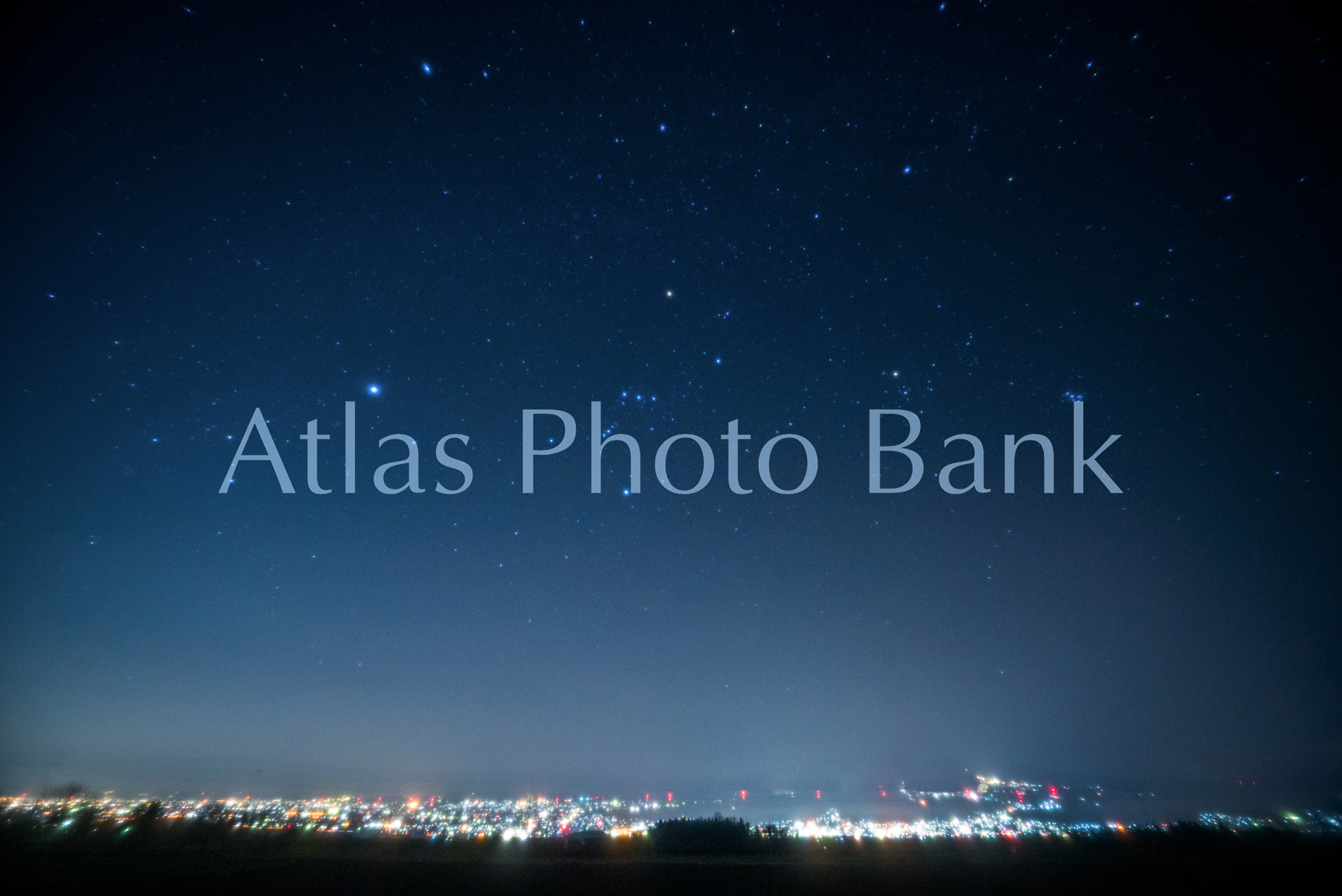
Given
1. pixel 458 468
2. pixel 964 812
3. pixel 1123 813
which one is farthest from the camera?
pixel 1123 813

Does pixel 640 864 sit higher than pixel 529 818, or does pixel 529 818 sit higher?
pixel 640 864

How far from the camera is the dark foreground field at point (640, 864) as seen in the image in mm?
6852

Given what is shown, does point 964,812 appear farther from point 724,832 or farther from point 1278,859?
point 724,832

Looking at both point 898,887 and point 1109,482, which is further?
point 1109,482

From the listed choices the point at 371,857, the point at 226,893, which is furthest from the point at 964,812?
the point at 226,893

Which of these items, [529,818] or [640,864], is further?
[529,818]

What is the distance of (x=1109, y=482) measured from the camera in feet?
33.9

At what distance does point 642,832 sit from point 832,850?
3.54 meters

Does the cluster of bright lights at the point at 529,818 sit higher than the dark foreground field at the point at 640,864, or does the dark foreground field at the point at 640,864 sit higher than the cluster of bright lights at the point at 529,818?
the dark foreground field at the point at 640,864

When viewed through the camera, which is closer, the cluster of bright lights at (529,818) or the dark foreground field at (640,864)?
the dark foreground field at (640,864)

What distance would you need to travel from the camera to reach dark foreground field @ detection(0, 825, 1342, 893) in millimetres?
6852

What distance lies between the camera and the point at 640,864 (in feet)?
25.2

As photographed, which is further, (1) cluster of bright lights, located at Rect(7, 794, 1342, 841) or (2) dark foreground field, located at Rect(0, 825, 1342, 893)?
(1) cluster of bright lights, located at Rect(7, 794, 1342, 841)

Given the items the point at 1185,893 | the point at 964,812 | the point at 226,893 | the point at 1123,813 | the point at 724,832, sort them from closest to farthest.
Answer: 1. the point at 226,893
2. the point at 1185,893
3. the point at 724,832
4. the point at 964,812
5. the point at 1123,813
